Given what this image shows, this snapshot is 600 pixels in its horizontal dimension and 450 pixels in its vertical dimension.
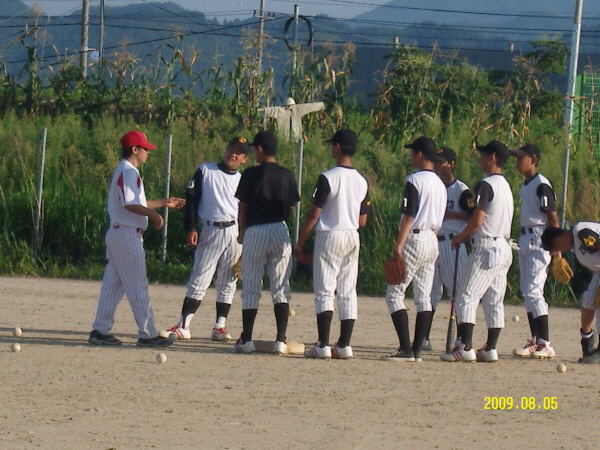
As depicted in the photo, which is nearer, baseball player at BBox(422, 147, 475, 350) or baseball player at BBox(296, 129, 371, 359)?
baseball player at BBox(296, 129, 371, 359)

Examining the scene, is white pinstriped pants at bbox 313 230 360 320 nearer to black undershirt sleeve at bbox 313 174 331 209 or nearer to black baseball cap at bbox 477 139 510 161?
black undershirt sleeve at bbox 313 174 331 209

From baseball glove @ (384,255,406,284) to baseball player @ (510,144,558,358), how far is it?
1.46m

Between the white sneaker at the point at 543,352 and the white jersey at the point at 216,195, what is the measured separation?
3274 mm

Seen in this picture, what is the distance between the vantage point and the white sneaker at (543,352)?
32.1 feet

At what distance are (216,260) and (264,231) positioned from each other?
1058 millimetres

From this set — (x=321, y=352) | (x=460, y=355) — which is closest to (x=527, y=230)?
(x=460, y=355)

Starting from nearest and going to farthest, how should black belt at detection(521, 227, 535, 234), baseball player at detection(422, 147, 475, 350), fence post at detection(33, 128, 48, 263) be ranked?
black belt at detection(521, 227, 535, 234) < baseball player at detection(422, 147, 475, 350) < fence post at detection(33, 128, 48, 263)

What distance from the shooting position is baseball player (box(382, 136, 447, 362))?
9102mm

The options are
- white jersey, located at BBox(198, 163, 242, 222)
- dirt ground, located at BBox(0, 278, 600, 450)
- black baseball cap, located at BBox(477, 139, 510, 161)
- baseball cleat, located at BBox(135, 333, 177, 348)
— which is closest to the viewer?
dirt ground, located at BBox(0, 278, 600, 450)

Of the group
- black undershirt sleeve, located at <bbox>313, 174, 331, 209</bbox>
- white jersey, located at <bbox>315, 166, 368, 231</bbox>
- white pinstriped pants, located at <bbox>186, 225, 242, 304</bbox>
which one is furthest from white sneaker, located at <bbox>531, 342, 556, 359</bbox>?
white pinstriped pants, located at <bbox>186, 225, 242, 304</bbox>

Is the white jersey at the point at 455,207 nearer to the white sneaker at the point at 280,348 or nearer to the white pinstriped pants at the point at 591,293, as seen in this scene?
the white pinstriped pants at the point at 591,293

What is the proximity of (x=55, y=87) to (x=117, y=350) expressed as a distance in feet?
45.2

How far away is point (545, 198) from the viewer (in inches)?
382

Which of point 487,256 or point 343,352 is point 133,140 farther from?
point 487,256
